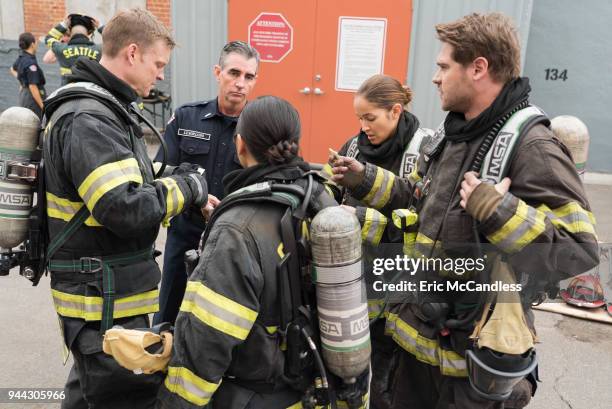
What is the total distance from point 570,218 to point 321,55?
5.36 m

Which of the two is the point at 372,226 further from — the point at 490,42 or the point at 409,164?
the point at 490,42

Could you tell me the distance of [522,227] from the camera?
157 cm

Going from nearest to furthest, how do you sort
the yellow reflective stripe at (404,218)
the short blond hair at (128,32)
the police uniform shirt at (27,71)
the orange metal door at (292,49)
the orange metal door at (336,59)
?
the yellow reflective stripe at (404,218)
the short blond hair at (128,32)
the orange metal door at (336,59)
the orange metal door at (292,49)
the police uniform shirt at (27,71)

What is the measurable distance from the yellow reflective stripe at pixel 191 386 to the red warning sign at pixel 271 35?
5.63 metres

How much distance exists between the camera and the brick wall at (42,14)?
34.8 feet

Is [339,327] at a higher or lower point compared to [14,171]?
lower

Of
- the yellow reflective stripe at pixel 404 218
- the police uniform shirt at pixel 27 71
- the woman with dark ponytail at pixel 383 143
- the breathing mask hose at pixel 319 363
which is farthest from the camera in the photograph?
the police uniform shirt at pixel 27 71

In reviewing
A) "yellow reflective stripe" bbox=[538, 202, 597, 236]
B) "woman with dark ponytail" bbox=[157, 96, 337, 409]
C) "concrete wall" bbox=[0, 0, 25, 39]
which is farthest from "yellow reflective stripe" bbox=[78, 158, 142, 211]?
"concrete wall" bbox=[0, 0, 25, 39]

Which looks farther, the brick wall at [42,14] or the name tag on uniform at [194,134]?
the brick wall at [42,14]

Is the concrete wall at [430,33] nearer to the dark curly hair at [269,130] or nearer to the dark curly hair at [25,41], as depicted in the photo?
the dark curly hair at [269,130]

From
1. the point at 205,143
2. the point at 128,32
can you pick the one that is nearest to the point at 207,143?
the point at 205,143

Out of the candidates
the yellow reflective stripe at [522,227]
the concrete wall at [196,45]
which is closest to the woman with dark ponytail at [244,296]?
the yellow reflective stripe at [522,227]

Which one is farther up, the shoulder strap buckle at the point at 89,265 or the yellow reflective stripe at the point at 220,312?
the yellow reflective stripe at the point at 220,312

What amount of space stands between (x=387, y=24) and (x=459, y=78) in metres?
4.81
